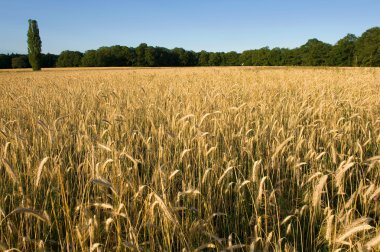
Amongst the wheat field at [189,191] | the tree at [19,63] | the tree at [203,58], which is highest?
the tree at [203,58]

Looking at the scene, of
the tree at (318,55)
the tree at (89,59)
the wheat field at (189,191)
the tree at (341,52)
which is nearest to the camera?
the wheat field at (189,191)

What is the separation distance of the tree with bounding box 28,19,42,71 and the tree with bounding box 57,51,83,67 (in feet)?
59.5

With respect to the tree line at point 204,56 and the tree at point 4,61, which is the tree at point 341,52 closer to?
the tree line at point 204,56

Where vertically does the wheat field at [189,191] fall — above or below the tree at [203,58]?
below

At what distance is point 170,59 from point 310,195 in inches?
3065

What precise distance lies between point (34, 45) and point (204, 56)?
47.6 m

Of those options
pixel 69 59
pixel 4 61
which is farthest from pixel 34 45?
pixel 4 61

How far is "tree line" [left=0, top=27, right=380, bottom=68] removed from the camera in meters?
57.3

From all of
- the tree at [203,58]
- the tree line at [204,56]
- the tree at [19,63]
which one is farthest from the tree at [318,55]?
the tree at [19,63]

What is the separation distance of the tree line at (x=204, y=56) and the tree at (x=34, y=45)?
8.33 metres

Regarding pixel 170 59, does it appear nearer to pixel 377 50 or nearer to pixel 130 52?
pixel 130 52

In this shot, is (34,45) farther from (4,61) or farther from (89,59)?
(4,61)

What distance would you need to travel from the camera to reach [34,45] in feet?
159

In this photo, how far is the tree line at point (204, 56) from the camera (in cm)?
5728
